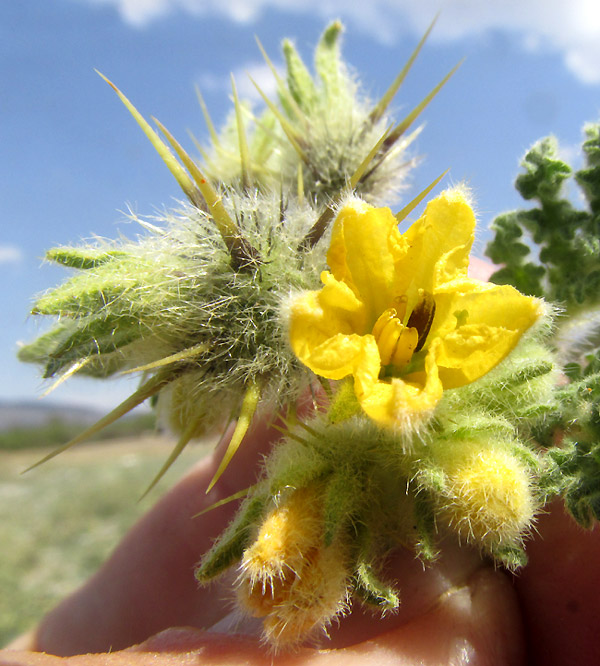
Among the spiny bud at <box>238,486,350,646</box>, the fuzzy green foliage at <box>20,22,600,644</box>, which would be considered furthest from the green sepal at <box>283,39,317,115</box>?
the spiny bud at <box>238,486,350,646</box>

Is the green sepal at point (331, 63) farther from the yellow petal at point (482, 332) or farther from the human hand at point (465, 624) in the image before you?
the human hand at point (465, 624)

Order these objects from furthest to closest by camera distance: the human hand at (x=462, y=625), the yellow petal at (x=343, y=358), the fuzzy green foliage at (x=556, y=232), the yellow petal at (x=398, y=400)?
1. the fuzzy green foliage at (x=556, y=232)
2. the human hand at (x=462, y=625)
3. the yellow petal at (x=343, y=358)
4. the yellow petal at (x=398, y=400)

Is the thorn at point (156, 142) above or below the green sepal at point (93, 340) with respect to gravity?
above

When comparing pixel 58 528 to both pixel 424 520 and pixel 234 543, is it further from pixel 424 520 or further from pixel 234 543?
pixel 424 520

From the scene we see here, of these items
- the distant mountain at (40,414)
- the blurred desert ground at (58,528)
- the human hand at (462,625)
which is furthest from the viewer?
the distant mountain at (40,414)

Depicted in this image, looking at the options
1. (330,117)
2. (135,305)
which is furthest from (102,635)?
(330,117)

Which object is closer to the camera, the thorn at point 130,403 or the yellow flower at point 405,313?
the yellow flower at point 405,313

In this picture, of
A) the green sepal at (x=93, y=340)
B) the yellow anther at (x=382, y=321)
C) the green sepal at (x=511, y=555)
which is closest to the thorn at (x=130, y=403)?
the green sepal at (x=93, y=340)
